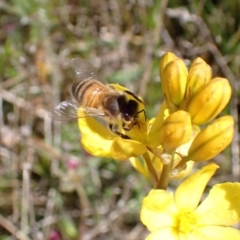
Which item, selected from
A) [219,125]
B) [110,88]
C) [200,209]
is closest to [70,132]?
[110,88]

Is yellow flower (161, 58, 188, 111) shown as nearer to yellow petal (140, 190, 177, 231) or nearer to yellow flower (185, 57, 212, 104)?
yellow flower (185, 57, 212, 104)

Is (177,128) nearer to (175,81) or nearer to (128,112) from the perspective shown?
(175,81)

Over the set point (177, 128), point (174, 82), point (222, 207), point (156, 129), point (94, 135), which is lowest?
point (222, 207)

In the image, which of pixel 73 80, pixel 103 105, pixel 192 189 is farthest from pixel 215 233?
pixel 73 80

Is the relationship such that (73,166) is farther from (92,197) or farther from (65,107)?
(65,107)

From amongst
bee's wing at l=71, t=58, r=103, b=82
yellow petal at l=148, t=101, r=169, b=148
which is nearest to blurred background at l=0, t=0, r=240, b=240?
bee's wing at l=71, t=58, r=103, b=82

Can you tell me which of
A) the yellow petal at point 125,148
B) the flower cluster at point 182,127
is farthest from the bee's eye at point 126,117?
the yellow petal at point 125,148
